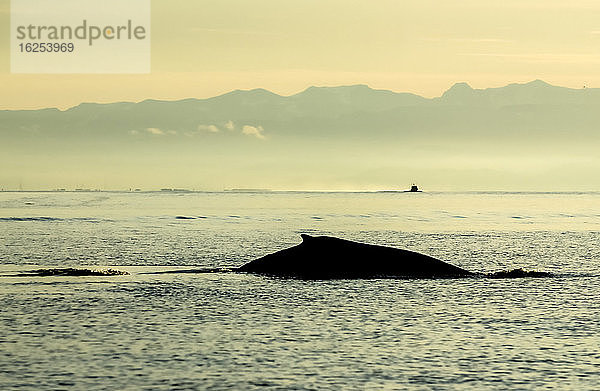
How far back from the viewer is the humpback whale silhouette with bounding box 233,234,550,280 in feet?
200

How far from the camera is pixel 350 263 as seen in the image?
61406 mm

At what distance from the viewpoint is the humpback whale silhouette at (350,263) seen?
60.9 m

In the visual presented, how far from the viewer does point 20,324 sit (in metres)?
38.6

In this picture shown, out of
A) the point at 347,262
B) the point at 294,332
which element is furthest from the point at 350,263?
the point at 294,332

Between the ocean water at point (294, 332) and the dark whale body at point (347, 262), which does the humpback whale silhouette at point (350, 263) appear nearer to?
the dark whale body at point (347, 262)

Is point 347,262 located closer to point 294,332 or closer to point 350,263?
point 350,263

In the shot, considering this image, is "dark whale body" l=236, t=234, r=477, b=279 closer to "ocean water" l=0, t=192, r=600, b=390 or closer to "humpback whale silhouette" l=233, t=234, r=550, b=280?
"humpback whale silhouette" l=233, t=234, r=550, b=280

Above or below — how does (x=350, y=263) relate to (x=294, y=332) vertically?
above

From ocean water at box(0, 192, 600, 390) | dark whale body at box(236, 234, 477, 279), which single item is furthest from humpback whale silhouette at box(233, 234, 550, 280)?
ocean water at box(0, 192, 600, 390)

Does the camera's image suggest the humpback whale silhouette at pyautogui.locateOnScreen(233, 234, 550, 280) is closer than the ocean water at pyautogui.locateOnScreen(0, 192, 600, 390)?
No

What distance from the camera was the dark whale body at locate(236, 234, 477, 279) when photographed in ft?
200

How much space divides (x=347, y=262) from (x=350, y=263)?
0.81ft

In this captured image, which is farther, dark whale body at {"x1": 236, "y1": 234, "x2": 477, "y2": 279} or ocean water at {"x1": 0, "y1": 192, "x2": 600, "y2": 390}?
dark whale body at {"x1": 236, "y1": 234, "x2": 477, "y2": 279}

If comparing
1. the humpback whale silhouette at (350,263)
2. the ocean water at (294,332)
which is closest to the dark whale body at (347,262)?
the humpback whale silhouette at (350,263)
